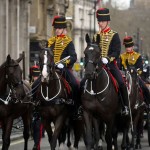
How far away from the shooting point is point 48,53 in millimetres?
19062

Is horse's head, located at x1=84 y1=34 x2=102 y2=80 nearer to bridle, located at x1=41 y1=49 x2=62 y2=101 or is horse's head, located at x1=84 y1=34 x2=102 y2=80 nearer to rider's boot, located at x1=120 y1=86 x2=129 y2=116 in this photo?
bridle, located at x1=41 y1=49 x2=62 y2=101

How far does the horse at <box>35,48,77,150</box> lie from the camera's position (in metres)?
19.0

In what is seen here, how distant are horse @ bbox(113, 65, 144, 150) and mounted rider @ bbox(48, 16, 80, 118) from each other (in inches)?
48.4

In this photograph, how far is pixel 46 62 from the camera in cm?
1889

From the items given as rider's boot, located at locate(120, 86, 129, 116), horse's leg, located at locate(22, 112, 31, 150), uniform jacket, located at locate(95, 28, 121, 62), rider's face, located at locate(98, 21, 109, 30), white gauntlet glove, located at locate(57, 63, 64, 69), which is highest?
rider's face, located at locate(98, 21, 109, 30)

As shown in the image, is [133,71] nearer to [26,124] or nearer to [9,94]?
[26,124]

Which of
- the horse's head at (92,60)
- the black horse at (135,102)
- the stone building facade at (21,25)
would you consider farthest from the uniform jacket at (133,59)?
the stone building facade at (21,25)

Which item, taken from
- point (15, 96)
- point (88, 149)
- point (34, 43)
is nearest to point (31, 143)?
point (15, 96)

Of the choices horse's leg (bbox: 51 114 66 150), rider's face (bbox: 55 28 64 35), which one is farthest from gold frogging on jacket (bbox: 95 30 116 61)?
horse's leg (bbox: 51 114 66 150)

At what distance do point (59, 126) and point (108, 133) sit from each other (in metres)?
1.19

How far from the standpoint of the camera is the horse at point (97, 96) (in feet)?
62.2

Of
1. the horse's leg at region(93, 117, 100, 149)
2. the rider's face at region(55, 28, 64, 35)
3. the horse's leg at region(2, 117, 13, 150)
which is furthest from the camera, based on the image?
the rider's face at region(55, 28, 64, 35)

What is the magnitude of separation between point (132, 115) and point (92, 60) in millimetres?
4927

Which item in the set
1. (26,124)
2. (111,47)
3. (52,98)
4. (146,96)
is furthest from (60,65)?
(146,96)
